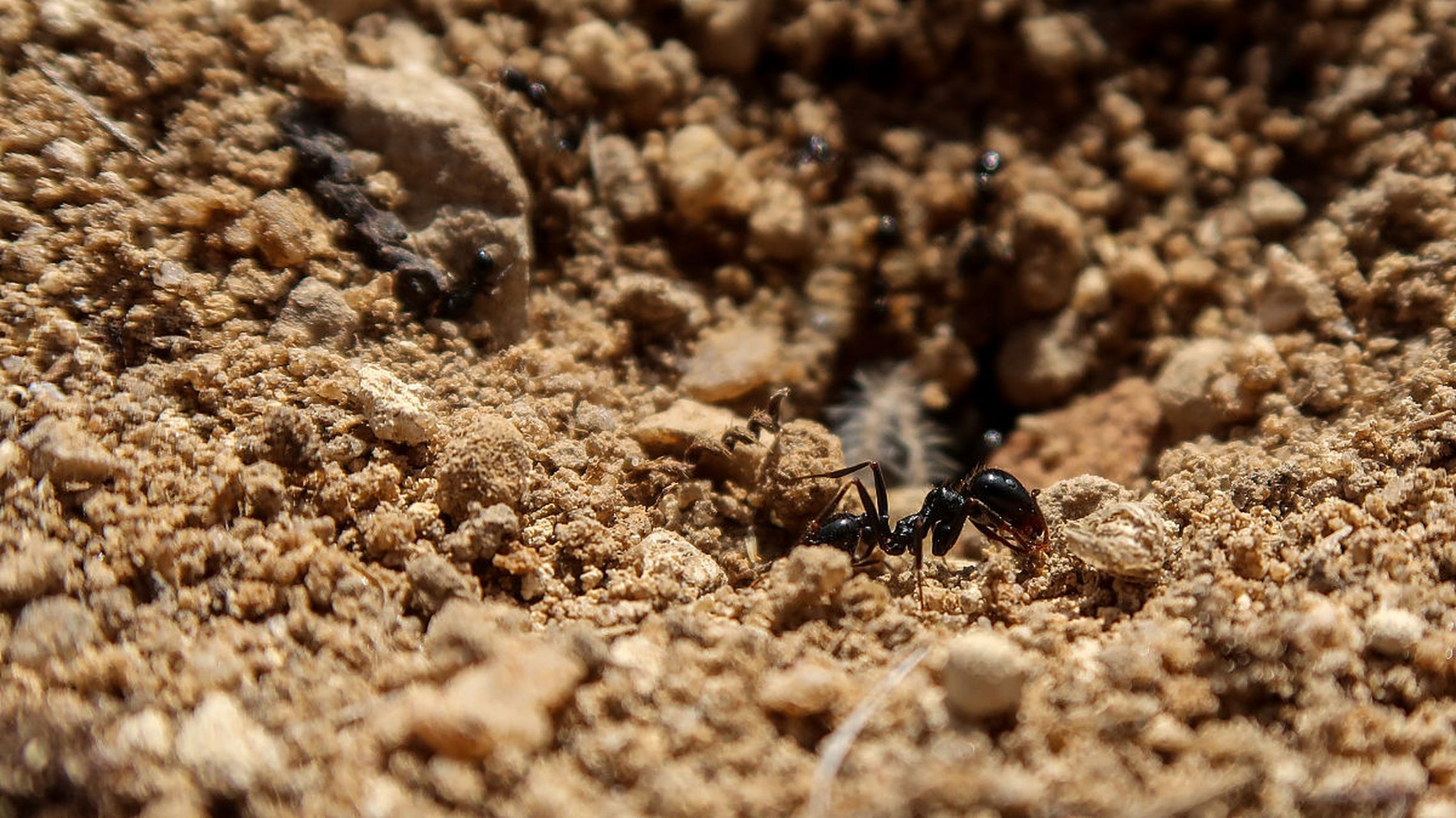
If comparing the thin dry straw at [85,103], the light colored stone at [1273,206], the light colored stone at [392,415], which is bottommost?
the light colored stone at [392,415]

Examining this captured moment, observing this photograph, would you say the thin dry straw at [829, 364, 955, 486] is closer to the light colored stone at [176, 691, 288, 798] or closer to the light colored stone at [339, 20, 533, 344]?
the light colored stone at [339, 20, 533, 344]

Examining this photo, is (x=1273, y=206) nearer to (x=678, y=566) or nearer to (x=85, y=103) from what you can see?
(x=678, y=566)

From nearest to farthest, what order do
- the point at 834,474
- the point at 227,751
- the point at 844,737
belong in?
the point at 227,751
the point at 844,737
the point at 834,474

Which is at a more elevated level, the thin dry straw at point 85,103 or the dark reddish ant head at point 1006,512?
the dark reddish ant head at point 1006,512

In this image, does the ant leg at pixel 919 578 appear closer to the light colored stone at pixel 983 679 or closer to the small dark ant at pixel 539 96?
the light colored stone at pixel 983 679

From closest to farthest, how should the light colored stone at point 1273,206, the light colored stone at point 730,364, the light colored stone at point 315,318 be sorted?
1. the light colored stone at point 315,318
2. the light colored stone at point 730,364
3. the light colored stone at point 1273,206

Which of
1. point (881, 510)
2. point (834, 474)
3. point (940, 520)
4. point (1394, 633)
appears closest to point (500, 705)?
point (834, 474)

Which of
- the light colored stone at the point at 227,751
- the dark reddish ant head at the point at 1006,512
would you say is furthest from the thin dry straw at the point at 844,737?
the light colored stone at the point at 227,751
